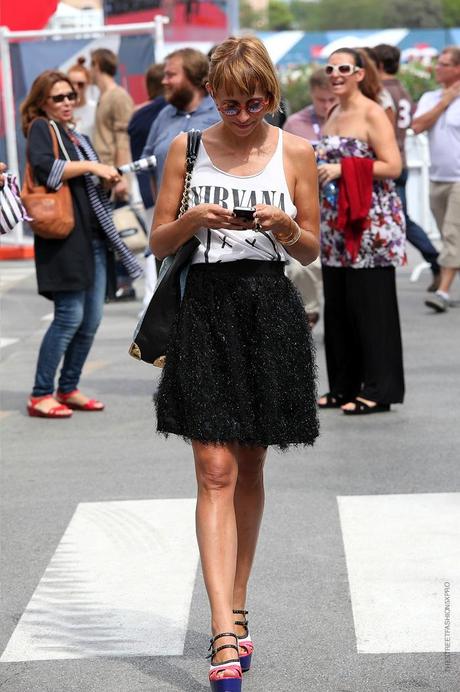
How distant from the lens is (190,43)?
865 inches

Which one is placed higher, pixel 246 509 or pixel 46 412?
pixel 246 509

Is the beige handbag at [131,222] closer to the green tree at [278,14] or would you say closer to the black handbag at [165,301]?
the black handbag at [165,301]

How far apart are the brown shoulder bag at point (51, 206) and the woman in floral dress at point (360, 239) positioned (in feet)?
4.76

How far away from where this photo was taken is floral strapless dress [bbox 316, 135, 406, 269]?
7.91 metres

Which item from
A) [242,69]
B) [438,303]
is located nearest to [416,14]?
[438,303]

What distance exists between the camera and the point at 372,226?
7.93 meters

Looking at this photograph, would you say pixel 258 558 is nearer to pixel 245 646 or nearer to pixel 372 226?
pixel 245 646

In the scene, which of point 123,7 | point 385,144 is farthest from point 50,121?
point 123,7

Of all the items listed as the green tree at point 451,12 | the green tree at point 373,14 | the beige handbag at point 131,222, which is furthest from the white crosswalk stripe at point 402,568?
the green tree at point 451,12

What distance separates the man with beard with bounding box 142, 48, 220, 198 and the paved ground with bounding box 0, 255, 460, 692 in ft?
5.70

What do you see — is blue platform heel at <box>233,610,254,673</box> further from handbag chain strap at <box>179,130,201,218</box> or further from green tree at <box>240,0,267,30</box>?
green tree at <box>240,0,267,30</box>

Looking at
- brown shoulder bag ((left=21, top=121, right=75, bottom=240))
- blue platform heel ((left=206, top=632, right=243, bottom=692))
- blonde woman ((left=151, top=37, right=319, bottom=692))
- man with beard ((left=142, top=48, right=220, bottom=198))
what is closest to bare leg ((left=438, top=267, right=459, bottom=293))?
man with beard ((left=142, top=48, right=220, bottom=198))

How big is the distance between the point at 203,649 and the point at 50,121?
4.27 m

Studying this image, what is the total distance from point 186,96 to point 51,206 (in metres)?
1.41
